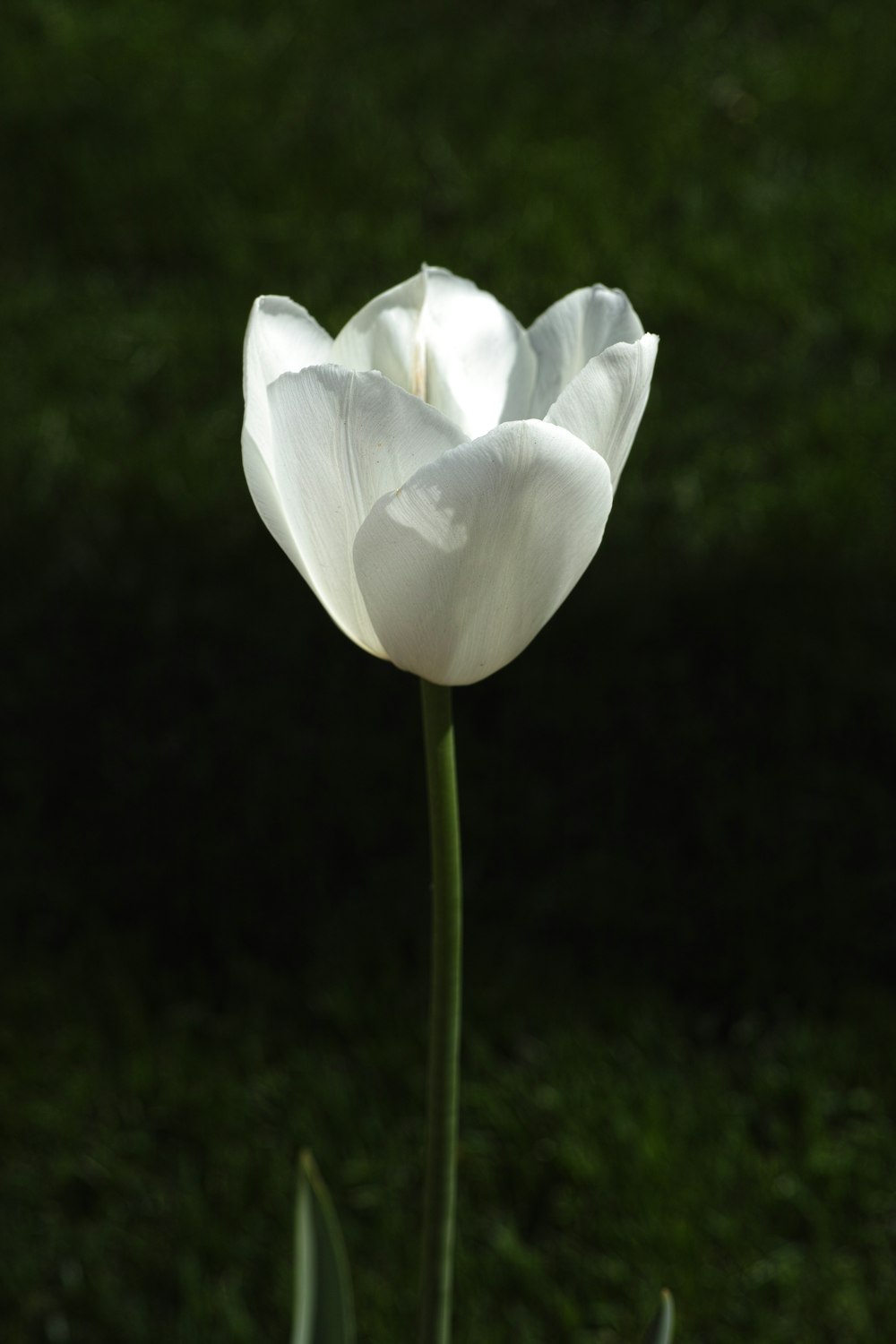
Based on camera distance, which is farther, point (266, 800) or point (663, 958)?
point (266, 800)

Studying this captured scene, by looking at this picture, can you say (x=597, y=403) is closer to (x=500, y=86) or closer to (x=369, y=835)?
(x=369, y=835)

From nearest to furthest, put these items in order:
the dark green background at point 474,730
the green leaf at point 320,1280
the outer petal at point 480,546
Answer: the outer petal at point 480,546 < the green leaf at point 320,1280 < the dark green background at point 474,730

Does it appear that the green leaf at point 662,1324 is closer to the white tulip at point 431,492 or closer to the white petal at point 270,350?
the white tulip at point 431,492

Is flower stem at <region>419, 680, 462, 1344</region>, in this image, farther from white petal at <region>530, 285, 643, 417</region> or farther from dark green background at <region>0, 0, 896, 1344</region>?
dark green background at <region>0, 0, 896, 1344</region>

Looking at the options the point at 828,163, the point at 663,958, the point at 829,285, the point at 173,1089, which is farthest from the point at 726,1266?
the point at 828,163

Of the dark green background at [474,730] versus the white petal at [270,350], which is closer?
the white petal at [270,350]

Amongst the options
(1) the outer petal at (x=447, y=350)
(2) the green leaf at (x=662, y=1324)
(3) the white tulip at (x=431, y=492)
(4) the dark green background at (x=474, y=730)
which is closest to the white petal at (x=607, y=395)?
(3) the white tulip at (x=431, y=492)

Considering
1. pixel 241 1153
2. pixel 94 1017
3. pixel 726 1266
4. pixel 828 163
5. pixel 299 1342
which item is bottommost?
pixel 299 1342
